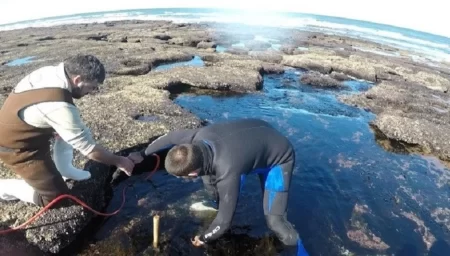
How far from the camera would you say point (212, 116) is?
1555 cm

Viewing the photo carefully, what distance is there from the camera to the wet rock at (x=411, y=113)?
1462 centimetres

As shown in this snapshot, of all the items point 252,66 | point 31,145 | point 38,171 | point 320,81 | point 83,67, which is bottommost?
point 320,81

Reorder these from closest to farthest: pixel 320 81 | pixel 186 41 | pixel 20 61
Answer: pixel 320 81, pixel 20 61, pixel 186 41

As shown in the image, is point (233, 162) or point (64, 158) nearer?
point (233, 162)

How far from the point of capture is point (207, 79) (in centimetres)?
1959

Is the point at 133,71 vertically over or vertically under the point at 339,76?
over

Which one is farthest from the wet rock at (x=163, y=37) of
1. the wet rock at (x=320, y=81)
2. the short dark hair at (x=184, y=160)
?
the short dark hair at (x=184, y=160)

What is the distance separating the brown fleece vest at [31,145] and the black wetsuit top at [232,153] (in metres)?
2.43

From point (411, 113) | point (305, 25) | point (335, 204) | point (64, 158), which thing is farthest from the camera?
point (305, 25)

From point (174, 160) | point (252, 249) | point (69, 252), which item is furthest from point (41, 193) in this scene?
point (252, 249)

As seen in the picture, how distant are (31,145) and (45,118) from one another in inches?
37.3

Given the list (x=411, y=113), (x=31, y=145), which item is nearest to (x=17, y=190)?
(x=31, y=145)

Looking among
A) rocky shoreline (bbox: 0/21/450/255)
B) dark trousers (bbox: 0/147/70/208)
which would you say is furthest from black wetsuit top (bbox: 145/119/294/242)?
rocky shoreline (bbox: 0/21/450/255)

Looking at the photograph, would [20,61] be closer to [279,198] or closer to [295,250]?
[279,198]
